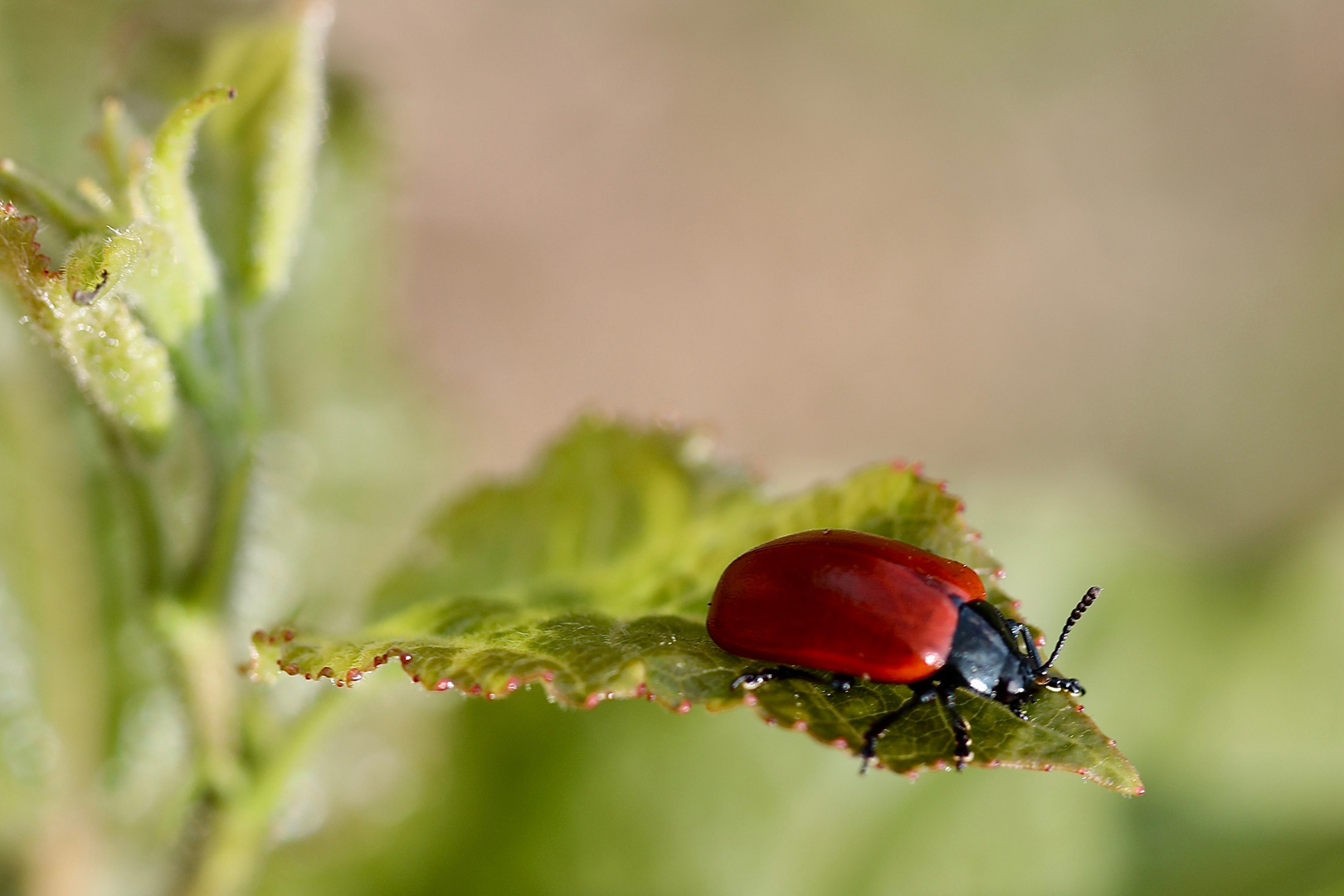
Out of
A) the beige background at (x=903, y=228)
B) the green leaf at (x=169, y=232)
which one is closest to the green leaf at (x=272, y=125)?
the green leaf at (x=169, y=232)

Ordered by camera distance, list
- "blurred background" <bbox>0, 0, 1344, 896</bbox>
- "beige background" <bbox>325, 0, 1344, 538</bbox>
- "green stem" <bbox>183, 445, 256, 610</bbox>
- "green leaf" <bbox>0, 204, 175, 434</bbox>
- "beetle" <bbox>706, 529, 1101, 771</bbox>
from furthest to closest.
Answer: "beige background" <bbox>325, 0, 1344, 538</bbox>, "blurred background" <bbox>0, 0, 1344, 896</bbox>, "beetle" <bbox>706, 529, 1101, 771</bbox>, "green stem" <bbox>183, 445, 256, 610</bbox>, "green leaf" <bbox>0, 204, 175, 434</bbox>

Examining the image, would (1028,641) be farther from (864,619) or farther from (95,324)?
(95,324)

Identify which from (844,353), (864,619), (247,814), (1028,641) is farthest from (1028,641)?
(844,353)

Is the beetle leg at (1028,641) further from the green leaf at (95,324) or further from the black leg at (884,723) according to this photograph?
the green leaf at (95,324)

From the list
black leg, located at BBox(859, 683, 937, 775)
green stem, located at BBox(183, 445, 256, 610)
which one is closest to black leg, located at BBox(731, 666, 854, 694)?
black leg, located at BBox(859, 683, 937, 775)

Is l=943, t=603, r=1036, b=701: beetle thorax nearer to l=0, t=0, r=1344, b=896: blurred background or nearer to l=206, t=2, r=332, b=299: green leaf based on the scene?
l=0, t=0, r=1344, b=896: blurred background

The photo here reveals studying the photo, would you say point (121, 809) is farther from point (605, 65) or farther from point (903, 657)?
point (605, 65)

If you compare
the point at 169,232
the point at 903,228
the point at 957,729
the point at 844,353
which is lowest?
the point at 957,729
